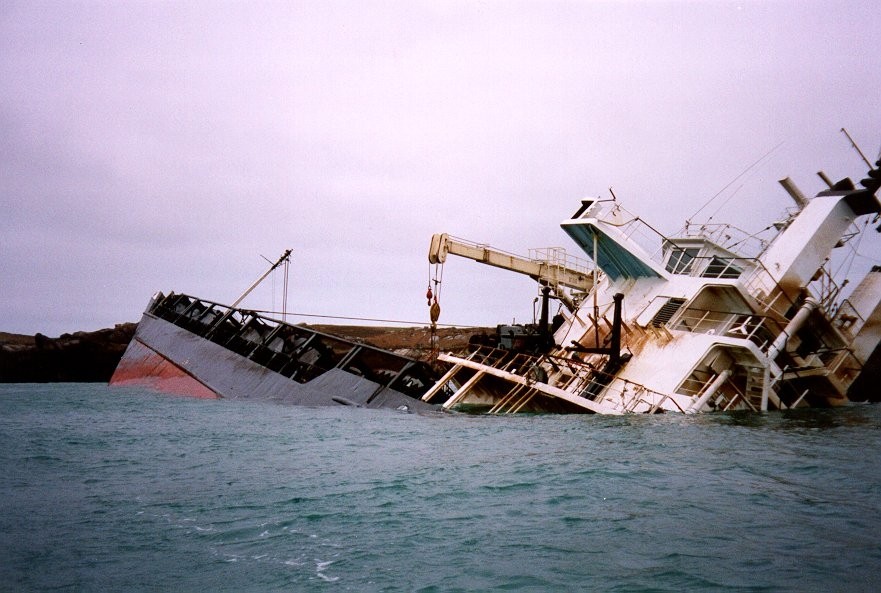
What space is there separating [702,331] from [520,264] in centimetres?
768

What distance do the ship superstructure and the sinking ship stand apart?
0.04 meters

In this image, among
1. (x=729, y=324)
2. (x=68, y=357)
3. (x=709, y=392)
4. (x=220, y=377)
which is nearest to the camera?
(x=709, y=392)

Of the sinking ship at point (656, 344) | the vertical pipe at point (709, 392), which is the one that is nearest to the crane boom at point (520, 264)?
the sinking ship at point (656, 344)

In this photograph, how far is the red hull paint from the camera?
26.1 metres

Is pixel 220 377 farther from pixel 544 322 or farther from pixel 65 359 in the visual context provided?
pixel 65 359

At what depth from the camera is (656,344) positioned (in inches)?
769

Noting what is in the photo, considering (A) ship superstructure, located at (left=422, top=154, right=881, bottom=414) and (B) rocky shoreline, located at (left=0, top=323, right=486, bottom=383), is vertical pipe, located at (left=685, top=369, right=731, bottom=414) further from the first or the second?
(B) rocky shoreline, located at (left=0, top=323, right=486, bottom=383)

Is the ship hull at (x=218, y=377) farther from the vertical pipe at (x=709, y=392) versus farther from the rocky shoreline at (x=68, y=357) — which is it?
the rocky shoreline at (x=68, y=357)

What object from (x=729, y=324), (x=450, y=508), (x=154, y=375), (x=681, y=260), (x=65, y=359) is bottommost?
(x=450, y=508)

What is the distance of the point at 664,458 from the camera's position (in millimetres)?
12344

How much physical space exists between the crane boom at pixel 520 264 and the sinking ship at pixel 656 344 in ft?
0.19

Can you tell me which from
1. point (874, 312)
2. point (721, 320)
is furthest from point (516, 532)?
point (874, 312)

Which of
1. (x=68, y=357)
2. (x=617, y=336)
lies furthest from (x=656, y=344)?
(x=68, y=357)

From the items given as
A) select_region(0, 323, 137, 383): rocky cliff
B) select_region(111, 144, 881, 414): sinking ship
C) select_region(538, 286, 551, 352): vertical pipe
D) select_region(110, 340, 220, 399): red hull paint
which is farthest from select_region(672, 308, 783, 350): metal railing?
select_region(0, 323, 137, 383): rocky cliff
